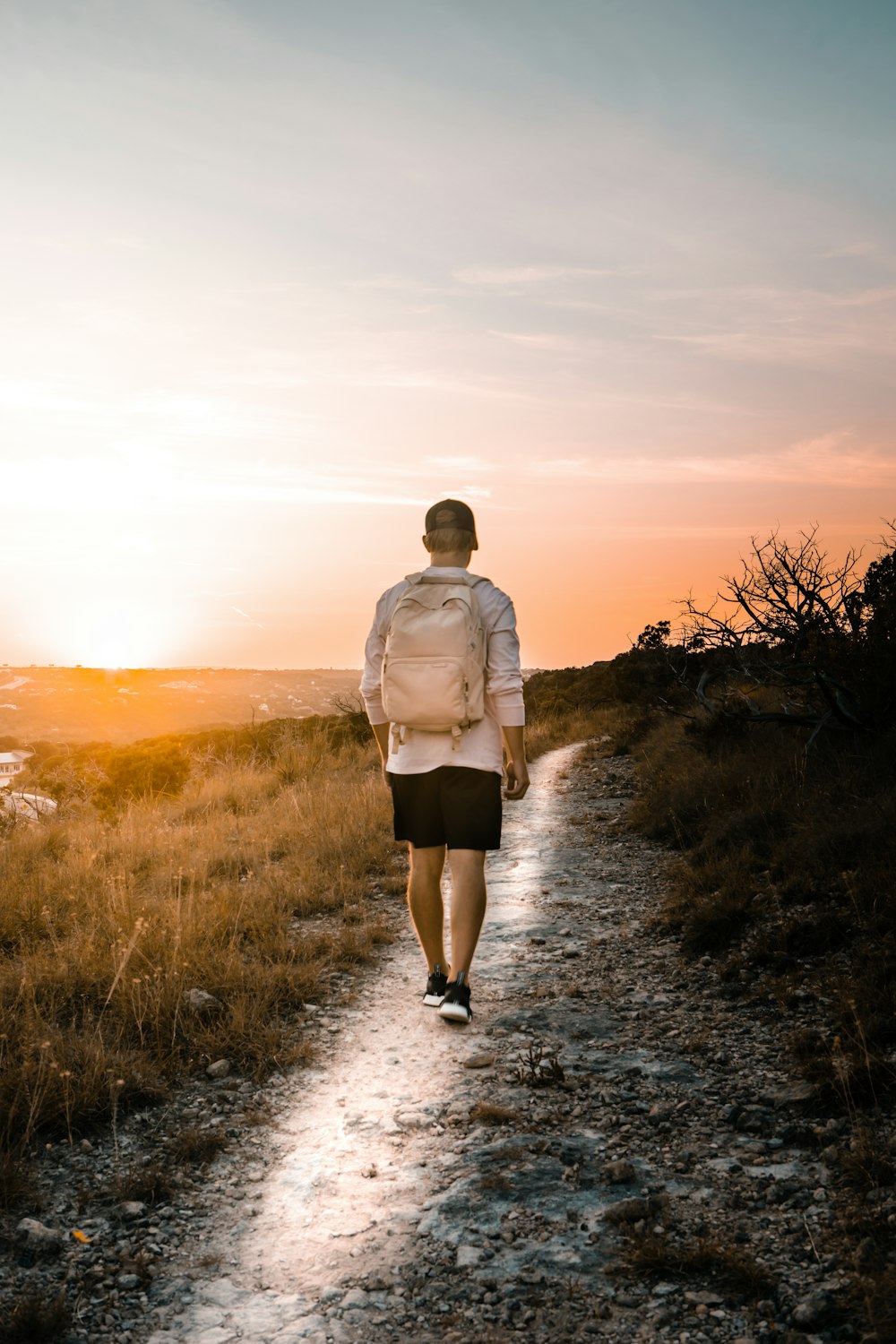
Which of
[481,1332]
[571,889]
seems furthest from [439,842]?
[571,889]

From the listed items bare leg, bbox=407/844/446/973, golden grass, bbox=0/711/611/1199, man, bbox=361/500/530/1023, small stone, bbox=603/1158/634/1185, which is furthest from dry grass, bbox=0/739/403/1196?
small stone, bbox=603/1158/634/1185

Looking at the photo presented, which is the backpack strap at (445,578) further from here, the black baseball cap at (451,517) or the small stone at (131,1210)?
the small stone at (131,1210)

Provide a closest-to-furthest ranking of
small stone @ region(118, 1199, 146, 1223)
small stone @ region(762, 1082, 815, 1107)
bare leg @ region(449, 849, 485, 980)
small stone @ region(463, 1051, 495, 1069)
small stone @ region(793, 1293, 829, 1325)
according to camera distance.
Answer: small stone @ region(793, 1293, 829, 1325), small stone @ region(118, 1199, 146, 1223), small stone @ region(762, 1082, 815, 1107), small stone @ region(463, 1051, 495, 1069), bare leg @ region(449, 849, 485, 980)

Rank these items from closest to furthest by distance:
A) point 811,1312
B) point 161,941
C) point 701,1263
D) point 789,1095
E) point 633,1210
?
point 811,1312 < point 701,1263 < point 633,1210 < point 789,1095 < point 161,941

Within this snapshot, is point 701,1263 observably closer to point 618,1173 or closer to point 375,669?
point 618,1173

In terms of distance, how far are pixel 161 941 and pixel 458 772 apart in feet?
6.84

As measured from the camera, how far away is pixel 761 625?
8844 mm

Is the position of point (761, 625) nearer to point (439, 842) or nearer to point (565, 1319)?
point (439, 842)

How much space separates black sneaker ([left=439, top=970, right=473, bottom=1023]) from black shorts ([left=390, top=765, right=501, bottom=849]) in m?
0.68

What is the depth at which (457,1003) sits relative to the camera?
13.8 feet

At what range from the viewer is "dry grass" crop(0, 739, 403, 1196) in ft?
11.6

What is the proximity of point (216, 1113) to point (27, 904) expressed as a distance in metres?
2.80

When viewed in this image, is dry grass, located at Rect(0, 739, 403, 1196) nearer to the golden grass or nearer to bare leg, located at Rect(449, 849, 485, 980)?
the golden grass

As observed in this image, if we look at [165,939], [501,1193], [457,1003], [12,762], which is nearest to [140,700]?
[12,762]
